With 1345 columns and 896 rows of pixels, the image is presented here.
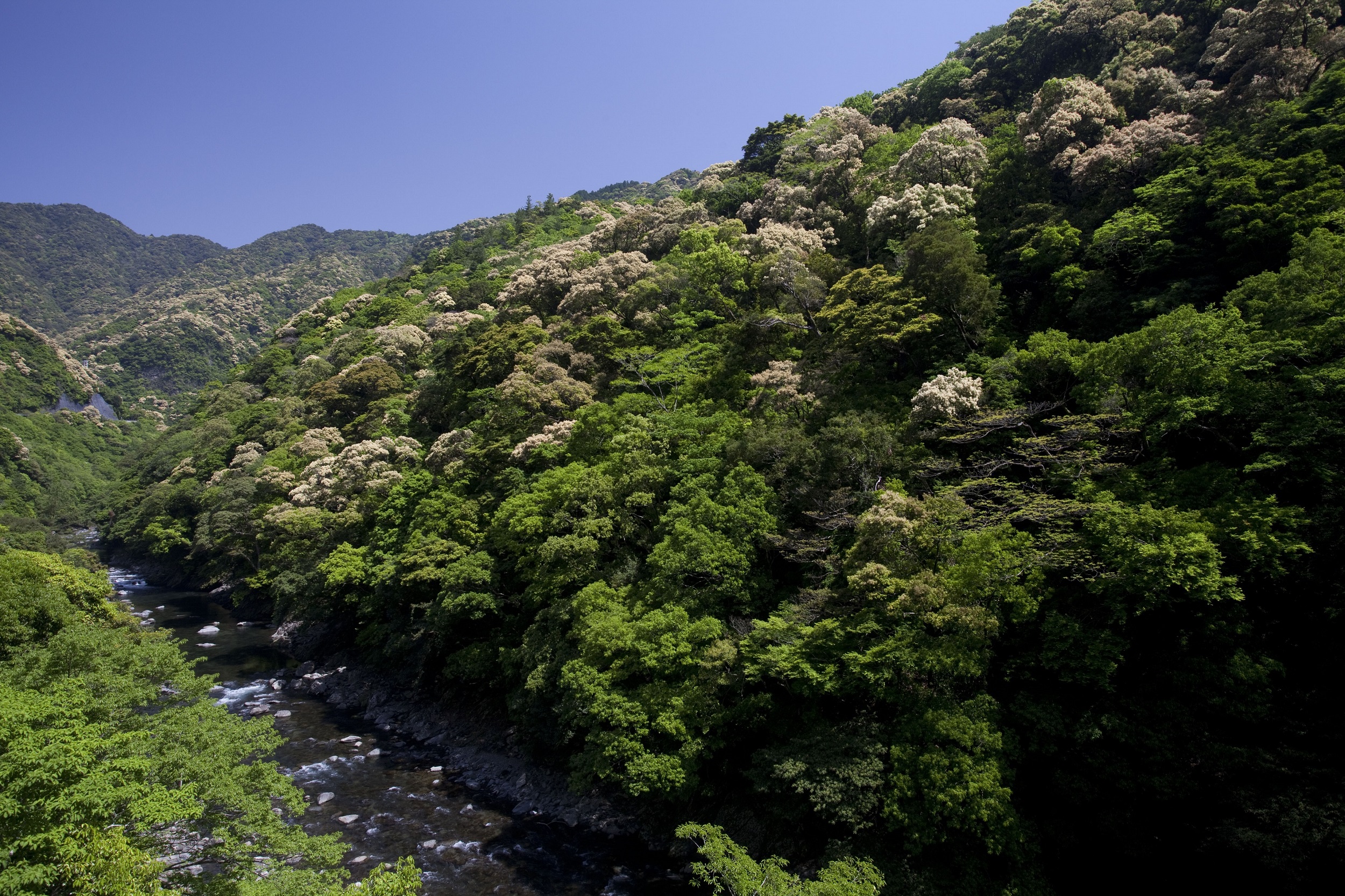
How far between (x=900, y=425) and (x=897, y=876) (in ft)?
46.4

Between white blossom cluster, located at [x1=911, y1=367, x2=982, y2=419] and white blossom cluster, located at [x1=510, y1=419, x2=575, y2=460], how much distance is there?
1799 centimetres

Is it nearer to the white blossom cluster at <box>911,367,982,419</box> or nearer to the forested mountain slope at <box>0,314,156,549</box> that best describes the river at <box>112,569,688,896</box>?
the white blossom cluster at <box>911,367,982,419</box>

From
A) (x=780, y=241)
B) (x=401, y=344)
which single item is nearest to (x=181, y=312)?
(x=401, y=344)

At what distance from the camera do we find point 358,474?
136 feet

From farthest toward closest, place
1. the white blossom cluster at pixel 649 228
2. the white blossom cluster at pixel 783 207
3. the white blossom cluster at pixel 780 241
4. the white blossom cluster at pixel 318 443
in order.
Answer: the white blossom cluster at pixel 318 443, the white blossom cluster at pixel 649 228, the white blossom cluster at pixel 783 207, the white blossom cluster at pixel 780 241

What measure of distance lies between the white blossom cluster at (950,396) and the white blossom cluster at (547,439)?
17990mm

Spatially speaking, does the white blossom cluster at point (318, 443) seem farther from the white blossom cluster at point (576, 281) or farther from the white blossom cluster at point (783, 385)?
the white blossom cluster at point (783, 385)

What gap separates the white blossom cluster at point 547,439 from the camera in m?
32.2

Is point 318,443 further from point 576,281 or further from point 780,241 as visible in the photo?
point 780,241

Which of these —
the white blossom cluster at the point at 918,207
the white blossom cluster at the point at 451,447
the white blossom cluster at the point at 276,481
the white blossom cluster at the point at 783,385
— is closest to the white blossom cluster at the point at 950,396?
the white blossom cluster at the point at 783,385

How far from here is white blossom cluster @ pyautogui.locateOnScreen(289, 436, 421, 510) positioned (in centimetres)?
4103

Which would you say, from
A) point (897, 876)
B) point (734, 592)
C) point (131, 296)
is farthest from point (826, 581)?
point (131, 296)

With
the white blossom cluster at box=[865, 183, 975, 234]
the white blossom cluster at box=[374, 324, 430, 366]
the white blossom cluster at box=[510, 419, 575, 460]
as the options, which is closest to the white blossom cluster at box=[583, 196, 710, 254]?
the white blossom cluster at box=[865, 183, 975, 234]

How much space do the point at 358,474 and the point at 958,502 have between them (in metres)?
38.5
